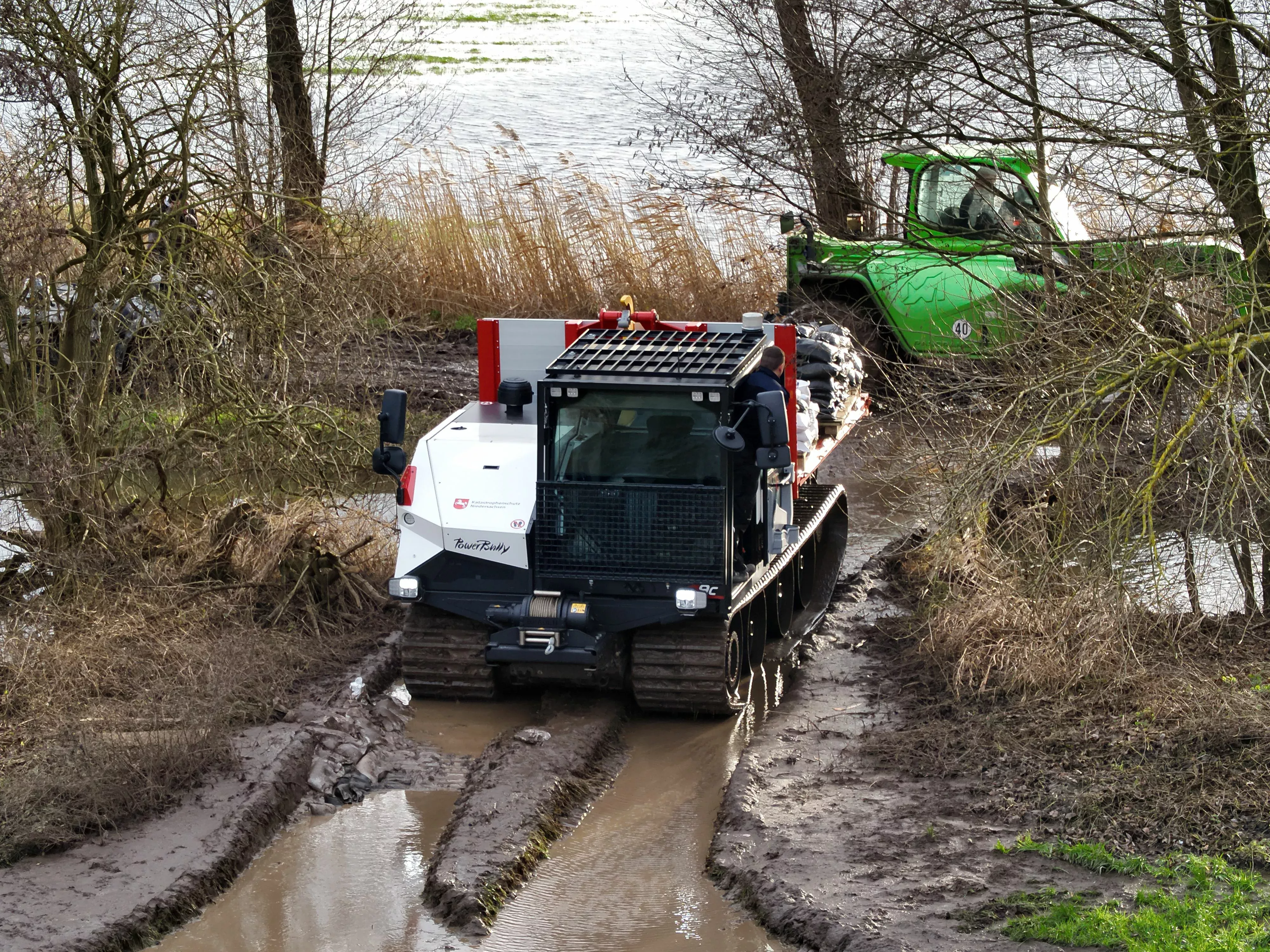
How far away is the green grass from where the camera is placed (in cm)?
584

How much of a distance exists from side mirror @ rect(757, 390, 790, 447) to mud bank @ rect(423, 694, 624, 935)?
1936 millimetres

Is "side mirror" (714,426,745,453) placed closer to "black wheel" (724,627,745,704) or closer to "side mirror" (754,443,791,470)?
"side mirror" (754,443,791,470)

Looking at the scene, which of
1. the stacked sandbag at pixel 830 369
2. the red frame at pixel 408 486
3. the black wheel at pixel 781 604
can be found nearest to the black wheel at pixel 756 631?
the black wheel at pixel 781 604

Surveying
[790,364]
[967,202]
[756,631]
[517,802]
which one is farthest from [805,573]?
[967,202]

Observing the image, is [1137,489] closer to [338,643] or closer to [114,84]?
[338,643]

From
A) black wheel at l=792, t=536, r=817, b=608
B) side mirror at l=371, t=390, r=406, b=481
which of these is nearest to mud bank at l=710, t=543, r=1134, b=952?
black wheel at l=792, t=536, r=817, b=608

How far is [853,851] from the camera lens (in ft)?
23.0

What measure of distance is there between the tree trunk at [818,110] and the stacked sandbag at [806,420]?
1286 mm

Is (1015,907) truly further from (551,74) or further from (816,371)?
(551,74)

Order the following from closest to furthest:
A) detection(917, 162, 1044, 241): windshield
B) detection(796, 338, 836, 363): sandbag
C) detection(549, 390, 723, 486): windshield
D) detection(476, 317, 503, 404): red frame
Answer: detection(549, 390, 723, 486): windshield → detection(476, 317, 503, 404): red frame → detection(917, 162, 1044, 241): windshield → detection(796, 338, 836, 363): sandbag

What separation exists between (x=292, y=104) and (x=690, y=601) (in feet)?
31.0

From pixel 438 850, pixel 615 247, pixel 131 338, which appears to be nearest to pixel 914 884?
pixel 438 850

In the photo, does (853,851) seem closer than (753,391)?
Yes

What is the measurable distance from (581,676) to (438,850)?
5.78 ft
